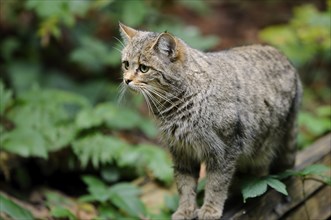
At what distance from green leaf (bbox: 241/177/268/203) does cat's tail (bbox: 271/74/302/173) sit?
0.56 m

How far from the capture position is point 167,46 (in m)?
3.23

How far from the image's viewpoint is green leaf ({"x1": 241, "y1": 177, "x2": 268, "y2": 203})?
10.7 ft

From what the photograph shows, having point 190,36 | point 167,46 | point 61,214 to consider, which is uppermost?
point 167,46

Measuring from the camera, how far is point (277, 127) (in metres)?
3.79

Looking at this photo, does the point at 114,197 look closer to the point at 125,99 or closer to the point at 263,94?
the point at 263,94

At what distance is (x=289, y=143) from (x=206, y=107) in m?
0.99

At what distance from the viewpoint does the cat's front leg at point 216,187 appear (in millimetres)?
3386

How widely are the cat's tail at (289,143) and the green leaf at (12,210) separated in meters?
1.84

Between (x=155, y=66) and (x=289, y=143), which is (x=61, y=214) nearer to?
(x=155, y=66)

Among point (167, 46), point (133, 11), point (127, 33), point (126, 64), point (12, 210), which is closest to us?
point (167, 46)

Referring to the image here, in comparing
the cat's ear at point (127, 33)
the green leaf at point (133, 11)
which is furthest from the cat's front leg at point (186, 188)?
the green leaf at point (133, 11)

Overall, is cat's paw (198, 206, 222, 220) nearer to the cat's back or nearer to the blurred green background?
the blurred green background

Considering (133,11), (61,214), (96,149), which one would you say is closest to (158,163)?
(96,149)

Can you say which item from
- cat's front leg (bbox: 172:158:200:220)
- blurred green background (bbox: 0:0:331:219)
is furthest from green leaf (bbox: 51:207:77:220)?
cat's front leg (bbox: 172:158:200:220)
